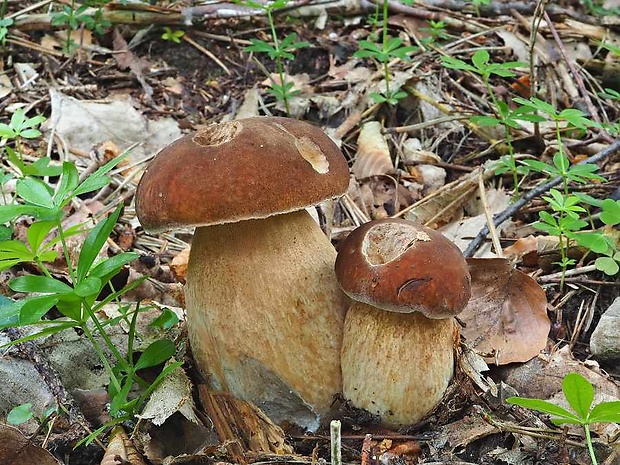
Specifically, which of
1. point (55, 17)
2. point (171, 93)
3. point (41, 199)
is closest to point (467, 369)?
point (41, 199)

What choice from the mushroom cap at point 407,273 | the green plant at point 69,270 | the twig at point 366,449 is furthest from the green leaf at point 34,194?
the twig at point 366,449

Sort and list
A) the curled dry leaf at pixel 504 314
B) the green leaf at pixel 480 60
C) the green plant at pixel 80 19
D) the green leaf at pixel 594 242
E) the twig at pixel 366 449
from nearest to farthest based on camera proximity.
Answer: the twig at pixel 366 449, the curled dry leaf at pixel 504 314, the green leaf at pixel 594 242, the green leaf at pixel 480 60, the green plant at pixel 80 19

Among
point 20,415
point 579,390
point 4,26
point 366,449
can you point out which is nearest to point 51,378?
point 20,415

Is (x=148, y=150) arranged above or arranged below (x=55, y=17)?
below

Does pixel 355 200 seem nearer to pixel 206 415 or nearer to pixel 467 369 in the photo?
pixel 467 369

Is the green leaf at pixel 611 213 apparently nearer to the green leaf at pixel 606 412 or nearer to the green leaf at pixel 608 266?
the green leaf at pixel 608 266


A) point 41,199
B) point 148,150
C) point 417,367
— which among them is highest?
point 41,199
